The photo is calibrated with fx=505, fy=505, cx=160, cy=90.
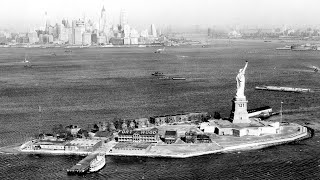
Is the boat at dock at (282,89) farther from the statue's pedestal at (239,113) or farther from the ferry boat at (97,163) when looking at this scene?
the ferry boat at (97,163)

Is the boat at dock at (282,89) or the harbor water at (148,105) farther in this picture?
the boat at dock at (282,89)

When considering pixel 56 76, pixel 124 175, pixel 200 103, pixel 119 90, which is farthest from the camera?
pixel 56 76

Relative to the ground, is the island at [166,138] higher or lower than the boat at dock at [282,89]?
lower

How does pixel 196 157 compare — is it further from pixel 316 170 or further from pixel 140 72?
pixel 140 72

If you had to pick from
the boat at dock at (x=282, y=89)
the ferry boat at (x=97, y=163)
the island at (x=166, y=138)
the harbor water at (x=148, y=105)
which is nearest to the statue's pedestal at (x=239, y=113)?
the island at (x=166, y=138)

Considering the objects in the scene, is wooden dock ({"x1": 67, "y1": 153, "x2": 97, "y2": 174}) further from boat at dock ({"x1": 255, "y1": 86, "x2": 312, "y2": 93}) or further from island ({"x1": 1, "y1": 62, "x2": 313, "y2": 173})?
boat at dock ({"x1": 255, "y1": 86, "x2": 312, "y2": 93})

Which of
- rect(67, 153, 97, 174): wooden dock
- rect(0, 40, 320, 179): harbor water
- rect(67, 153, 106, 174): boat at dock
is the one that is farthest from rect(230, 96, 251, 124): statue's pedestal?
rect(67, 153, 97, 174): wooden dock

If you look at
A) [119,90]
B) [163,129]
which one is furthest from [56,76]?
[163,129]
